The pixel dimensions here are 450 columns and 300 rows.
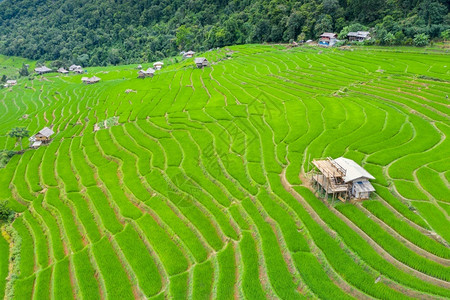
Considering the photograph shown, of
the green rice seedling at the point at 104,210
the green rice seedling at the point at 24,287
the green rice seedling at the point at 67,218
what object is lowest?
the green rice seedling at the point at 24,287

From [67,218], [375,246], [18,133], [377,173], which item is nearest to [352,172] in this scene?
[377,173]

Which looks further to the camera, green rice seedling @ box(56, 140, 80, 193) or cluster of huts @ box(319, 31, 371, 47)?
cluster of huts @ box(319, 31, 371, 47)

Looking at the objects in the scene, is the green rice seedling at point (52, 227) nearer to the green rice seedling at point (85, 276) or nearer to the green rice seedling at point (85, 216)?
the green rice seedling at point (85, 276)

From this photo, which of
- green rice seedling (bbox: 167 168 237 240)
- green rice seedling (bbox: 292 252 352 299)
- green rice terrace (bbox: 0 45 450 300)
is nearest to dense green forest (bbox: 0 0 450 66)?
green rice terrace (bbox: 0 45 450 300)

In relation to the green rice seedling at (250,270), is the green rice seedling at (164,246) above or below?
below

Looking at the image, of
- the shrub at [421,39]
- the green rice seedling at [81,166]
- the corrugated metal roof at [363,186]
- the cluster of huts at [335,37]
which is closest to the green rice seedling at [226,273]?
the corrugated metal roof at [363,186]

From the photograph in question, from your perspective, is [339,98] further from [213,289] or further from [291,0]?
[291,0]

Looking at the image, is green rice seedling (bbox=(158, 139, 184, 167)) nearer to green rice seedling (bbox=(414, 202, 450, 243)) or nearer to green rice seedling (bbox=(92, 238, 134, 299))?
green rice seedling (bbox=(92, 238, 134, 299))
